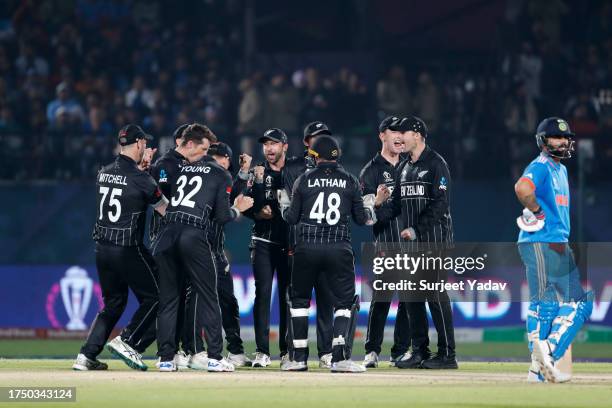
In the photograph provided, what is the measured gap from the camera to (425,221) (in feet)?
45.5

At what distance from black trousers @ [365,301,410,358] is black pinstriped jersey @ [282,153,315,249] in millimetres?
1165

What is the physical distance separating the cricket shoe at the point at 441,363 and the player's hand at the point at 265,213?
7.23 ft

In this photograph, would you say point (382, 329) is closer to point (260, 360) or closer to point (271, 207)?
point (260, 360)

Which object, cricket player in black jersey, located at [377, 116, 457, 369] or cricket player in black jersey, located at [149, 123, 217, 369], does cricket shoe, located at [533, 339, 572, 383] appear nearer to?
cricket player in black jersey, located at [377, 116, 457, 369]

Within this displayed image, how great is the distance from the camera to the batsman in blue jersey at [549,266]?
11.7 meters

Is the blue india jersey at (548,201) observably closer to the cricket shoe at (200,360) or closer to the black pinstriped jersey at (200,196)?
the black pinstriped jersey at (200,196)

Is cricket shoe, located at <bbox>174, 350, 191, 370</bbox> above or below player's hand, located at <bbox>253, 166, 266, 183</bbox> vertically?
below

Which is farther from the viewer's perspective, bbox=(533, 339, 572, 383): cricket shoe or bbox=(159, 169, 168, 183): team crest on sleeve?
bbox=(159, 169, 168, 183): team crest on sleeve

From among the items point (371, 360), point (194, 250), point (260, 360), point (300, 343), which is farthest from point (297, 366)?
point (194, 250)

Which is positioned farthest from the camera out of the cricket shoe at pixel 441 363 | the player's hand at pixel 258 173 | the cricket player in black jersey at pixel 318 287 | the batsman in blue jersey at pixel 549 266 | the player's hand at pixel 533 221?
the player's hand at pixel 258 173

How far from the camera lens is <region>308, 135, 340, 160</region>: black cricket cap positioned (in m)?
13.0

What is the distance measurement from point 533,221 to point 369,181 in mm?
2877

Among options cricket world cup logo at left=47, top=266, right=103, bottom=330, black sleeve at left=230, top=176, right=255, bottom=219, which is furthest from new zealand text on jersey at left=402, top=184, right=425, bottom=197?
cricket world cup logo at left=47, top=266, right=103, bottom=330

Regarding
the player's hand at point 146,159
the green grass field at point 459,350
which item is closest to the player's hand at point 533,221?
the player's hand at point 146,159
